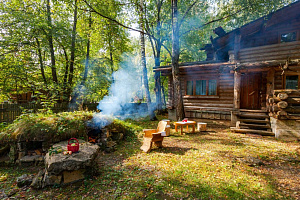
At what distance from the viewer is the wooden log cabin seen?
7137 mm

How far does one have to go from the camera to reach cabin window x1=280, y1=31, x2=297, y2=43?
350 inches

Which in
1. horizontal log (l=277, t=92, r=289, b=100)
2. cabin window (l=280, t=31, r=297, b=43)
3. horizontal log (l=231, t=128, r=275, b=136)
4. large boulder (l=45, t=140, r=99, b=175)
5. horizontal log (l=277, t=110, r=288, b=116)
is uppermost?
cabin window (l=280, t=31, r=297, b=43)

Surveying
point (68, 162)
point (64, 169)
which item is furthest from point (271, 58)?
point (64, 169)

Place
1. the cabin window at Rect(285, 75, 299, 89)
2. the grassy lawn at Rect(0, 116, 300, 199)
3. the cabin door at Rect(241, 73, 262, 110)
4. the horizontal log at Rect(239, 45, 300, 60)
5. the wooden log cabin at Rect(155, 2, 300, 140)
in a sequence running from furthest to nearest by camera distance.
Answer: the cabin door at Rect(241, 73, 262, 110) < the cabin window at Rect(285, 75, 299, 89) < the horizontal log at Rect(239, 45, 300, 60) < the wooden log cabin at Rect(155, 2, 300, 140) < the grassy lawn at Rect(0, 116, 300, 199)

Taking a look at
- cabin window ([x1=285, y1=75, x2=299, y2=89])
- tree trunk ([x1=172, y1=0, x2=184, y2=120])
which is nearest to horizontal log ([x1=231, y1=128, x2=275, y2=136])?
tree trunk ([x1=172, y1=0, x2=184, y2=120])

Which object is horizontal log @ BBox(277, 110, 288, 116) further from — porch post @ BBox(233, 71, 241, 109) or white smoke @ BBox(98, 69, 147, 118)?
white smoke @ BBox(98, 69, 147, 118)

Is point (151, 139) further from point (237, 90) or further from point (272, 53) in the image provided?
point (272, 53)

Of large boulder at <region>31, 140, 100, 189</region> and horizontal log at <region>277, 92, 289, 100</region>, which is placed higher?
horizontal log at <region>277, 92, 289, 100</region>

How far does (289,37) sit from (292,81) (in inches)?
108

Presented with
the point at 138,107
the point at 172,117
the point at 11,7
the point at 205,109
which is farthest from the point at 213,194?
the point at 138,107

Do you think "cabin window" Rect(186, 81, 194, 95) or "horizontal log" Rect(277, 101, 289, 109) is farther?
"cabin window" Rect(186, 81, 194, 95)

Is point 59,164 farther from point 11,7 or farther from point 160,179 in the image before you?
point 11,7

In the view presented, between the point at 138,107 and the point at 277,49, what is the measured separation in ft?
48.7

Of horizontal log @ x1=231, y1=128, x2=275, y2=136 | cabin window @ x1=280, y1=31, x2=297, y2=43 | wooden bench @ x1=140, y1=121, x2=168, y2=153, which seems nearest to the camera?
wooden bench @ x1=140, y1=121, x2=168, y2=153
